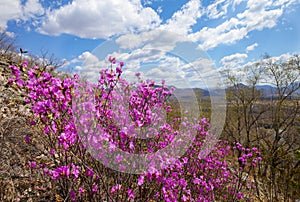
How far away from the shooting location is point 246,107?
1573 cm

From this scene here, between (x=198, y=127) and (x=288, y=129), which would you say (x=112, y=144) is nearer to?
(x=198, y=127)

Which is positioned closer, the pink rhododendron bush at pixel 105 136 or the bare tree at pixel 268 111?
the pink rhododendron bush at pixel 105 136

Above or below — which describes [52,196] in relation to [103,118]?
below

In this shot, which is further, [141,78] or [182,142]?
[182,142]

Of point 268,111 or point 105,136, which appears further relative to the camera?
point 268,111

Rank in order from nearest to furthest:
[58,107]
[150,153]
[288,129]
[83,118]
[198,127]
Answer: [58,107]
[83,118]
[150,153]
[198,127]
[288,129]

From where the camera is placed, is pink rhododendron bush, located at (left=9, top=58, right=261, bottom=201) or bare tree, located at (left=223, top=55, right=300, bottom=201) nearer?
pink rhododendron bush, located at (left=9, top=58, right=261, bottom=201)

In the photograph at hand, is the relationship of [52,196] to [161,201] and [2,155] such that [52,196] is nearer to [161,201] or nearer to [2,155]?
[2,155]

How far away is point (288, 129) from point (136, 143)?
14858 millimetres

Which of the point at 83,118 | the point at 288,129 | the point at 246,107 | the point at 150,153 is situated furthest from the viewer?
the point at 246,107

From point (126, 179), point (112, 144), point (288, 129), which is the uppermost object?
point (112, 144)

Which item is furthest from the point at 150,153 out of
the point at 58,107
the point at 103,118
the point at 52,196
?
the point at 52,196

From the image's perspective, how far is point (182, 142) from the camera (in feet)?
12.5

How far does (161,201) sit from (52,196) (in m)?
1.70
